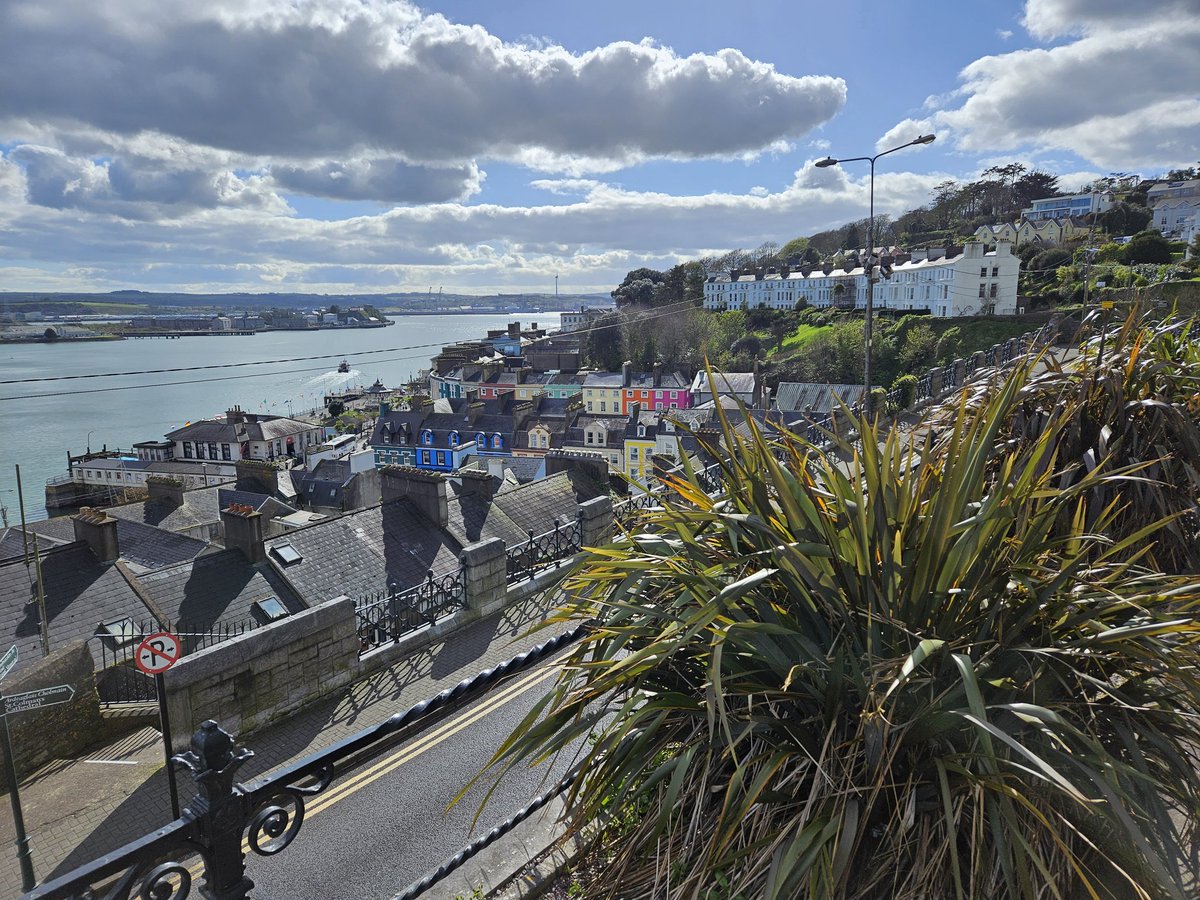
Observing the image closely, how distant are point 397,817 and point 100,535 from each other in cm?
1325

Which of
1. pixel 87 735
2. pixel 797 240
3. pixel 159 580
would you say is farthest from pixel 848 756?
pixel 797 240

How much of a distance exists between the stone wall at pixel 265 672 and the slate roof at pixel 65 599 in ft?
27.6

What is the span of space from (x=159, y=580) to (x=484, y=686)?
613 inches

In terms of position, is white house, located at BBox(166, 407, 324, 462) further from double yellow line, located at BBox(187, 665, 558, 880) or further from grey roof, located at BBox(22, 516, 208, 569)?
double yellow line, located at BBox(187, 665, 558, 880)

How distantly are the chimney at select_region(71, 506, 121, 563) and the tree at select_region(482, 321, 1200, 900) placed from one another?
15.7m

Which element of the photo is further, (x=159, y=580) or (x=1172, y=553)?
(x=159, y=580)

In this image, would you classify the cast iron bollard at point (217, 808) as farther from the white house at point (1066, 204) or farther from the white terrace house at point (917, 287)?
the white house at point (1066, 204)

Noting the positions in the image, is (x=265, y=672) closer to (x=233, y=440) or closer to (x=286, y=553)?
(x=286, y=553)

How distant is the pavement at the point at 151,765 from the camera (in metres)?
6.13

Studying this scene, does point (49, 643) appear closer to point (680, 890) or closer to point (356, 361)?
point (680, 890)

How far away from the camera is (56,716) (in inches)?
302

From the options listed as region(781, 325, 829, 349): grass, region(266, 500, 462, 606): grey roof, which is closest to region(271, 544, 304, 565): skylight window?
region(266, 500, 462, 606): grey roof

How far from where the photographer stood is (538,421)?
62219 mm

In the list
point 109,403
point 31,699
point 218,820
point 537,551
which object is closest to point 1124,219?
point 537,551
